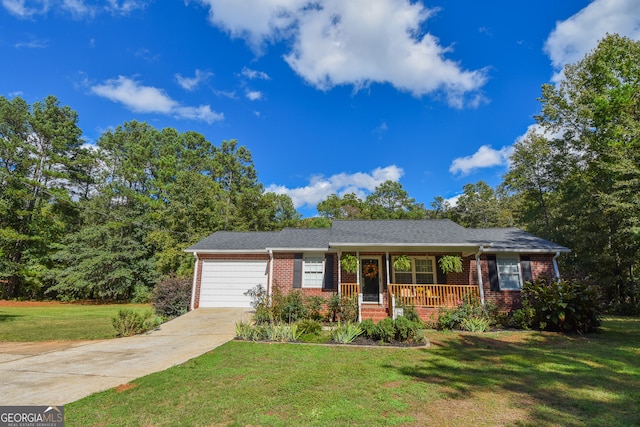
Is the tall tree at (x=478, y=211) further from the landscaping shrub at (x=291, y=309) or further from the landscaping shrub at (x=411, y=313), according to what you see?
the landscaping shrub at (x=291, y=309)

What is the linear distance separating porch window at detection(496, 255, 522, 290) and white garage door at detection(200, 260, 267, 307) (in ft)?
34.2

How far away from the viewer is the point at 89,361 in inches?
247

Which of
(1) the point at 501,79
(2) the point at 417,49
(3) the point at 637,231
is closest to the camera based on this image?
(3) the point at 637,231

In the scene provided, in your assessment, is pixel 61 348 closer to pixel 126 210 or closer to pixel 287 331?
pixel 287 331

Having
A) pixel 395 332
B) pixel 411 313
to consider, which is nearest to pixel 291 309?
pixel 395 332

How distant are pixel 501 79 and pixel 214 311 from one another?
18571 mm

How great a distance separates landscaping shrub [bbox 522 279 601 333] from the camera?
946cm

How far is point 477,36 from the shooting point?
1290 cm

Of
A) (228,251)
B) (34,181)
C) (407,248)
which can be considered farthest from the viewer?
(34,181)

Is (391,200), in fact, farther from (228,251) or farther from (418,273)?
(228,251)

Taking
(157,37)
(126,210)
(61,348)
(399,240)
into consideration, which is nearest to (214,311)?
(61,348)

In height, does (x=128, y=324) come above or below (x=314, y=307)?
below

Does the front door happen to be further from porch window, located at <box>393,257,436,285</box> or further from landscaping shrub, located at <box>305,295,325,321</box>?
landscaping shrub, located at <box>305,295,325,321</box>

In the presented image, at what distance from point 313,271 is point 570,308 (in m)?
9.17
